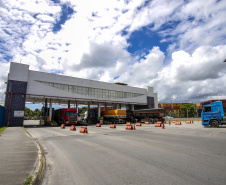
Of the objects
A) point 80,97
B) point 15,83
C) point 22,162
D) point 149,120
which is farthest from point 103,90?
point 22,162

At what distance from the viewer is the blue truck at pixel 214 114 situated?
19.9 meters

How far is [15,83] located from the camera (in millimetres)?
28719

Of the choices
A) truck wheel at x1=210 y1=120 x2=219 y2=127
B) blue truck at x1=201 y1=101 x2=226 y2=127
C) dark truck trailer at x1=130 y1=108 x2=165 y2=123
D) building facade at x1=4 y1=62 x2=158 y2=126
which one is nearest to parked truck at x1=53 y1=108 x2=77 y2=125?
building facade at x1=4 y1=62 x2=158 y2=126

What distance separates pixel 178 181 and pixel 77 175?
2737 mm

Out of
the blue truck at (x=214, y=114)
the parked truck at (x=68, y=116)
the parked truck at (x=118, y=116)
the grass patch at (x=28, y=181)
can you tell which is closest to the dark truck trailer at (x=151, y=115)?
the parked truck at (x=118, y=116)

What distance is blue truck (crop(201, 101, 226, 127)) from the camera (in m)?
19.9

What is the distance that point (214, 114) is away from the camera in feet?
66.5

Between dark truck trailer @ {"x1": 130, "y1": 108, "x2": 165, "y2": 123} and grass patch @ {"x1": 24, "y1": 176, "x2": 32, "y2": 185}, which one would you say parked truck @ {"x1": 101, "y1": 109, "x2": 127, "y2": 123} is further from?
grass patch @ {"x1": 24, "y1": 176, "x2": 32, "y2": 185}

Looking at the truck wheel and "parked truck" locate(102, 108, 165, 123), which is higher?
"parked truck" locate(102, 108, 165, 123)

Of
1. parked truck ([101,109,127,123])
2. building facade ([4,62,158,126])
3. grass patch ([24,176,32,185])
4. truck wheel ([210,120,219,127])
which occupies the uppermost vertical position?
Result: building facade ([4,62,158,126])

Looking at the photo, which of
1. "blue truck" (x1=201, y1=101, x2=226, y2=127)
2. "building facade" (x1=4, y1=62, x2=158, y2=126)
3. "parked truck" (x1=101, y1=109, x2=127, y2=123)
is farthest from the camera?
"parked truck" (x1=101, y1=109, x2=127, y2=123)

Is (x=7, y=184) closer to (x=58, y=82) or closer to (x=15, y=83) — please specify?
(x=15, y=83)

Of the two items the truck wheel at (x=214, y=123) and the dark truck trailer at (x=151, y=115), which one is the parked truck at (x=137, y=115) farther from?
the truck wheel at (x=214, y=123)

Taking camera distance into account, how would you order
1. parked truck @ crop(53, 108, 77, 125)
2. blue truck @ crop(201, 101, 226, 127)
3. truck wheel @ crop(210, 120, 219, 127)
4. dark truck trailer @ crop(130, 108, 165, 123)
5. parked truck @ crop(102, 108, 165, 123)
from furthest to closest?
1. parked truck @ crop(102, 108, 165, 123)
2. dark truck trailer @ crop(130, 108, 165, 123)
3. parked truck @ crop(53, 108, 77, 125)
4. truck wheel @ crop(210, 120, 219, 127)
5. blue truck @ crop(201, 101, 226, 127)
